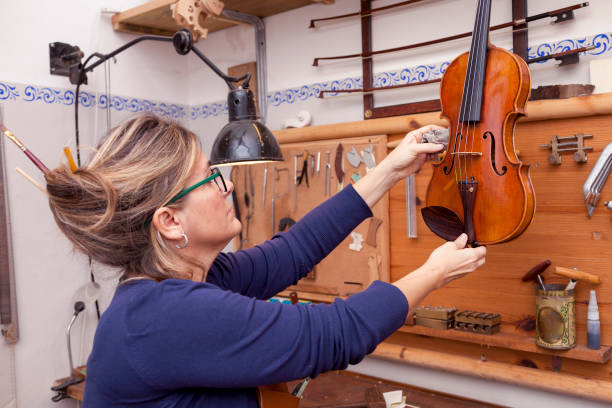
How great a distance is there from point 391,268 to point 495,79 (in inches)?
43.0

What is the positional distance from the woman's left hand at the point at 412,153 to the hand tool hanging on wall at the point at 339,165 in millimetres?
851

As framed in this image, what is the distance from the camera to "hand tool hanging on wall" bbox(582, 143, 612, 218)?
1695 mm

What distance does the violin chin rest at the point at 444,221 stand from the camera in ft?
4.52

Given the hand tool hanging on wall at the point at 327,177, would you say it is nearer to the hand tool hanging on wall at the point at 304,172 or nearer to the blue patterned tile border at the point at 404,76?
the hand tool hanging on wall at the point at 304,172

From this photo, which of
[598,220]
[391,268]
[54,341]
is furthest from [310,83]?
[54,341]

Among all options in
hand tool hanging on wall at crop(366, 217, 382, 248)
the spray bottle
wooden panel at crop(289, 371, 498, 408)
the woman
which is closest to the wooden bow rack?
hand tool hanging on wall at crop(366, 217, 382, 248)

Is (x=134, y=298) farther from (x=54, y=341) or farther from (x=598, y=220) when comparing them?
(x=54, y=341)

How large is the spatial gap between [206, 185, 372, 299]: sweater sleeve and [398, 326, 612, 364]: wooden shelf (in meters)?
0.72

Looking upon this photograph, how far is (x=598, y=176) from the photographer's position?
1.71 metres

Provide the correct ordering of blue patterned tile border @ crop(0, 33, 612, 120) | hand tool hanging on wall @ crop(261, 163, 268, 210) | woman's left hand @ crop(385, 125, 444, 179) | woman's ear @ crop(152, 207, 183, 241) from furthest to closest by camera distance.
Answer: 1. hand tool hanging on wall @ crop(261, 163, 268, 210)
2. blue patterned tile border @ crop(0, 33, 612, 120)
3. woman's left hand @ crop(385, 125, 444, 179)
4. woman's ear @ crop(152, 207, 183, 241)

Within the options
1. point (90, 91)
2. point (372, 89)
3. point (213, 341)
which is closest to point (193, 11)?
point (90, 91)

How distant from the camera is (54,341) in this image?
2.44 metres

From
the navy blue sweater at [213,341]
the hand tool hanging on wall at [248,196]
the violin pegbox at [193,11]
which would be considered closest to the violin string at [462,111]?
the navy blue sweater at [213,341]

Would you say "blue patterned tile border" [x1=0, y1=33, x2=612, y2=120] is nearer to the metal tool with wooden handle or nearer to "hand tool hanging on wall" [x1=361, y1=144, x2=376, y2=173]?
"hand tool hanging on wall" [x1=361, y1=144, x2=376, y2=173]
